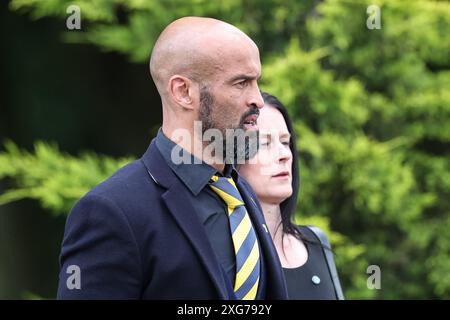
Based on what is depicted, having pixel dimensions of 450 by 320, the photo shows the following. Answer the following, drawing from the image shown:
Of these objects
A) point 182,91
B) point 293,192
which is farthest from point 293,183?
point 182,91

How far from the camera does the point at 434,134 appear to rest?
18.6 ft

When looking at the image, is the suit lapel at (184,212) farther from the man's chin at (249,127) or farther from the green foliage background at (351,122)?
the green foliage background at (351,122)

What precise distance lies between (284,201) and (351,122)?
2.10 m

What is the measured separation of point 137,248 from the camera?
2152mm

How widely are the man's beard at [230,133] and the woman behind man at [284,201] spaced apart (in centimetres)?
79

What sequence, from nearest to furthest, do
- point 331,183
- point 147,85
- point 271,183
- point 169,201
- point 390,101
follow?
point 169,201
point 271,183
point 331,183
point 390,101
point 147,85

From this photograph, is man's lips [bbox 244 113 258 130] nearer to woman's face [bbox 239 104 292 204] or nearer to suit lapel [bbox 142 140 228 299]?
suit lapel [bbox 142 140 228 299]

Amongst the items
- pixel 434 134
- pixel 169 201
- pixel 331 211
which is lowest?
pixel 331 211

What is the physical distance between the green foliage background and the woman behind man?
1.44 m

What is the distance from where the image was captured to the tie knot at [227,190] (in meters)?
2.35

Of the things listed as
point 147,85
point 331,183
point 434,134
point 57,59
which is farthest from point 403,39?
point 57,59

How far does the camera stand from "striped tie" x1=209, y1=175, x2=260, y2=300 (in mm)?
2285

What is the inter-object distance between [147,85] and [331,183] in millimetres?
1648
